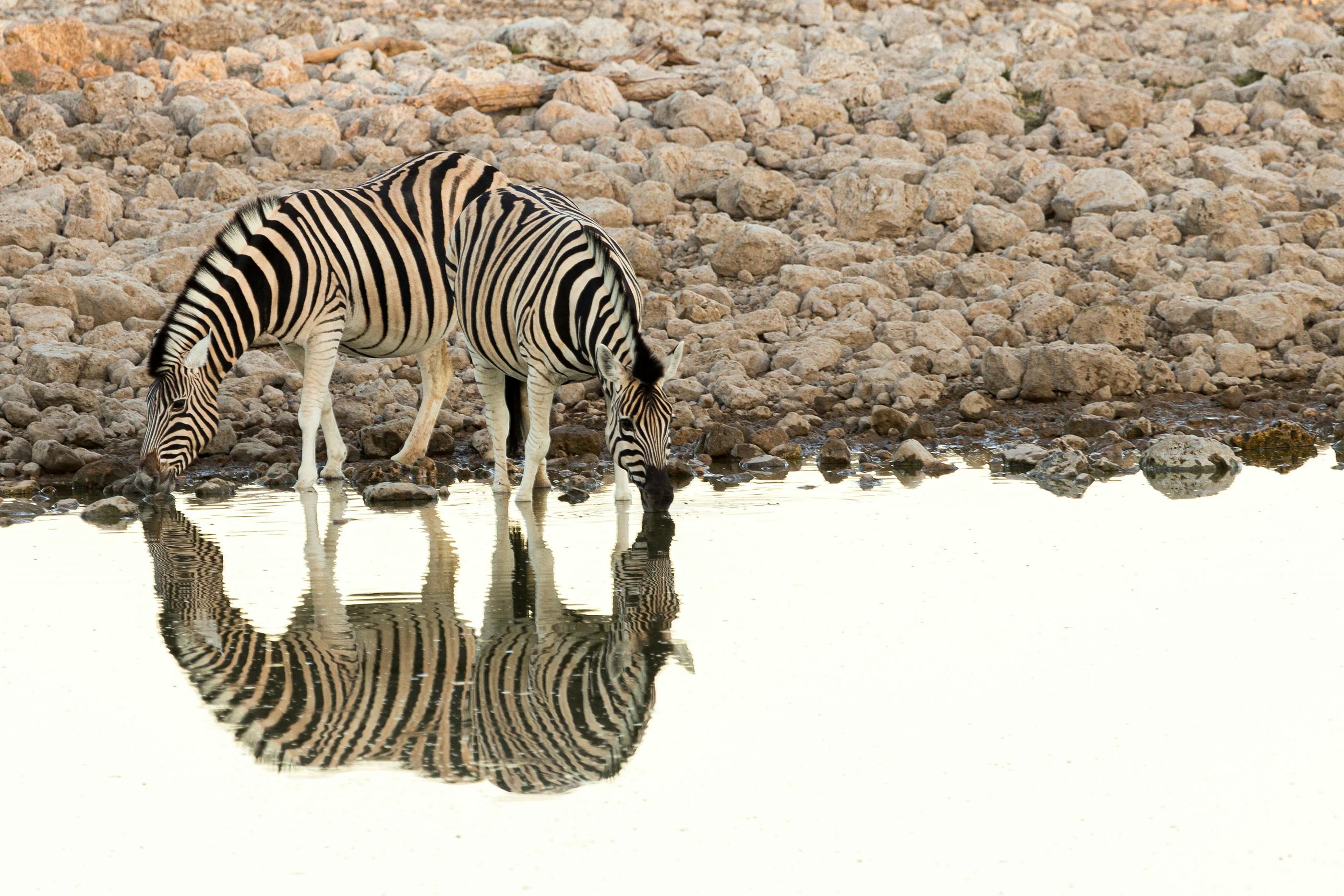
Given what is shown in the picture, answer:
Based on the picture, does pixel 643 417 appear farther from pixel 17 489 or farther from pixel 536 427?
pixel 17 489

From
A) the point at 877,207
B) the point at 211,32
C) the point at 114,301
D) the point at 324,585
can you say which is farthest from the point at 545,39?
the point at 324,585

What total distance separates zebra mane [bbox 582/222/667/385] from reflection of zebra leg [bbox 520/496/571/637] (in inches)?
42.0

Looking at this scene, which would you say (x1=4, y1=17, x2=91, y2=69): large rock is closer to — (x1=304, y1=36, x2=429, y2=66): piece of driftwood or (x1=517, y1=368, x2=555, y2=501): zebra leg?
(x1=304, y1=36, x2=429, y2=66): piece of driftwood

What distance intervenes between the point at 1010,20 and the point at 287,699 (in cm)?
1880

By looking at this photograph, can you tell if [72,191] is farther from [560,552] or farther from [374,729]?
[374,729]

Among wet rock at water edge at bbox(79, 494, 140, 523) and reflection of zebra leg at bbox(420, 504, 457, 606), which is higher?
wet rock at water edge at bbox(79, 494, 140, 523)

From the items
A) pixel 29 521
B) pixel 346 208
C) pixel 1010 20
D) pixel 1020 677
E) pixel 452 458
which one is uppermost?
pixel 1010 20

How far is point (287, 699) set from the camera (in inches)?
208

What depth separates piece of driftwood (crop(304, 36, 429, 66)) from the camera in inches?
796

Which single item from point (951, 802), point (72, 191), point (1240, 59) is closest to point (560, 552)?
point (951, 802)

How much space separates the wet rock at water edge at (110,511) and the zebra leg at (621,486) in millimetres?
2902

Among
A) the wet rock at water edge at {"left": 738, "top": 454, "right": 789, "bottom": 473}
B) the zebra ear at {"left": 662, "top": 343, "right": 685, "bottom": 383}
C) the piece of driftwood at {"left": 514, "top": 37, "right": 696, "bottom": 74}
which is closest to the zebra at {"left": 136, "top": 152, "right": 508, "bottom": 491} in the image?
the wet rock at water edge at {"left": 738, "top": 454, "right": 789, "bottom": 473}

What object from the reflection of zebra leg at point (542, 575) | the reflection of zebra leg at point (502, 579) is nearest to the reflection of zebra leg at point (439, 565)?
the reflection of zebra leg at point (502, 579)

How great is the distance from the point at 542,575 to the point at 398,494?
2.64 m
